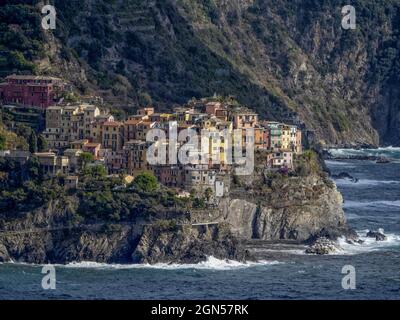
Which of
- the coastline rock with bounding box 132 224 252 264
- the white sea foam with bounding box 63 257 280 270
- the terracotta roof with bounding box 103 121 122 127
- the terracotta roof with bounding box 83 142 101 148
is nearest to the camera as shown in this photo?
the white sea foam with bounding box 63 257 280 270

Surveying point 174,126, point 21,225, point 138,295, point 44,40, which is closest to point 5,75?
point 44,40

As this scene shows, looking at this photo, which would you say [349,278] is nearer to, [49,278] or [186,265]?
[186,265]

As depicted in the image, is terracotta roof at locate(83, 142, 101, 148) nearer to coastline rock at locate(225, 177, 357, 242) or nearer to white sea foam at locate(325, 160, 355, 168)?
coastline rock at locate(225, 177, 357, 242)

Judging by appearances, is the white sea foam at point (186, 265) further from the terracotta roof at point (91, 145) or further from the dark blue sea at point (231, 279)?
the terracotta roof at point (91, 145)

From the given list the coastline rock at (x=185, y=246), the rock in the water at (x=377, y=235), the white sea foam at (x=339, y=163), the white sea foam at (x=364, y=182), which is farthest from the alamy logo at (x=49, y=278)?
the white sea foam at (x=339, y=163)

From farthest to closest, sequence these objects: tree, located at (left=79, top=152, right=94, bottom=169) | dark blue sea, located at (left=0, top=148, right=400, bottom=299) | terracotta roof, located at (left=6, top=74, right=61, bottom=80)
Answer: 1. terracotta roof, located at (left=6, top=74, right=61, bottom=80)
2. tree, located at (left=79, top=152, right=94, bottom=169)
3. dark blue sea, located at (left=0, top=148, right=400, bottom=299)

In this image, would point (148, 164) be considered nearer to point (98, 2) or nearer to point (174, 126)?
point (174, 126)

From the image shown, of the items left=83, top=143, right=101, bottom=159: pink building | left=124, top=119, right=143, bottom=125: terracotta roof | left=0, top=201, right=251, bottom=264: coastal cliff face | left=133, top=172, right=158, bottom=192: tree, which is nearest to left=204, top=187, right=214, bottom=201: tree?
left=133, top=172, right=158, bottom=192: tree
